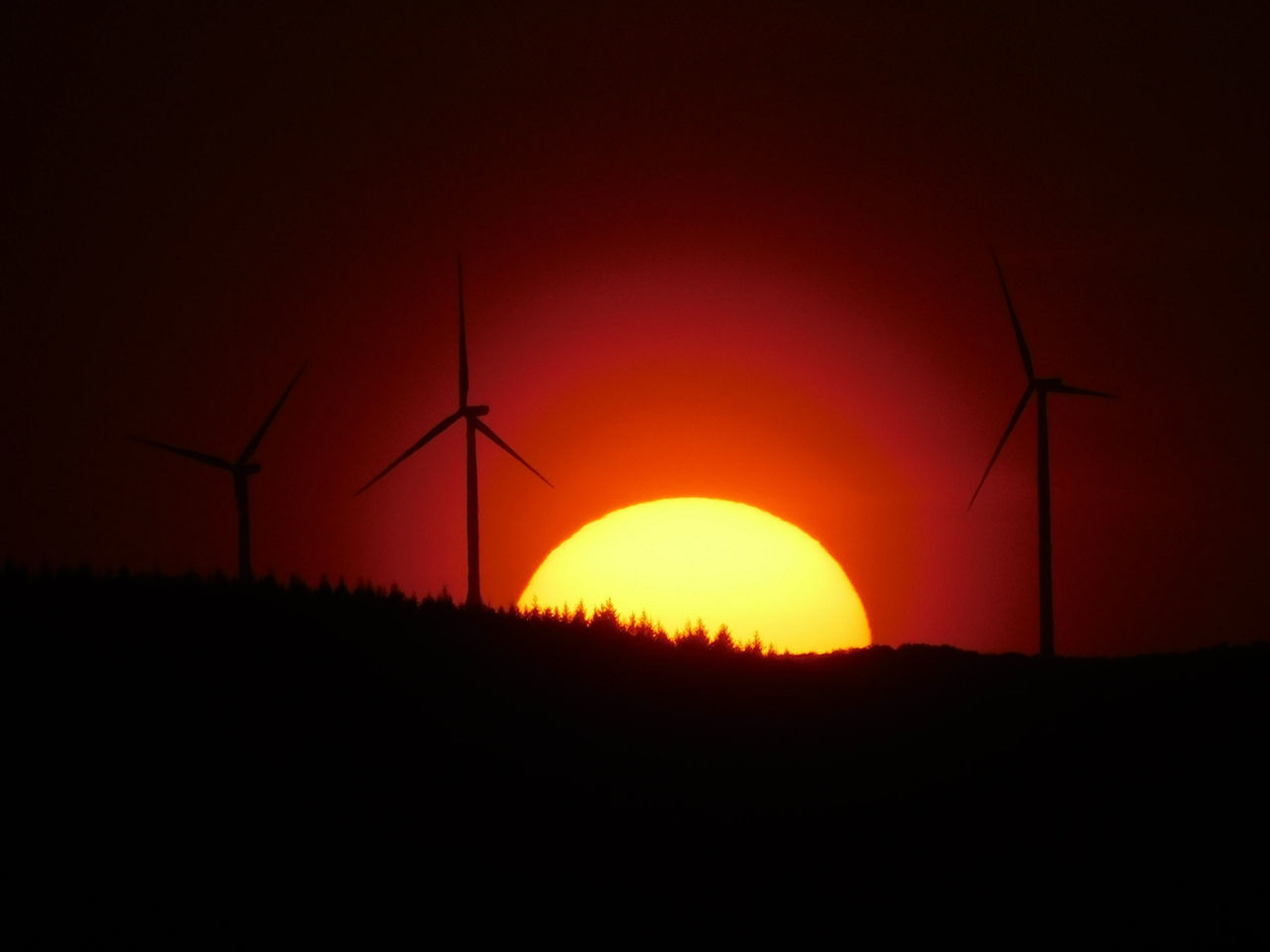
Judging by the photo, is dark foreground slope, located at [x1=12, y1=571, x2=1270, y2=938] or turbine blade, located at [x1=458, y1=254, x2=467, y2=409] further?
turbine blade, located at [x1=458, y1=254, x2=467, y2=409]

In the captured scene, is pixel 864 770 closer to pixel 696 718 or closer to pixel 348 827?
pixel 696 718

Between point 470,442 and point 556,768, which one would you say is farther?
point 470,442

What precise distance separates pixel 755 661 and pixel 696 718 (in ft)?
22.7

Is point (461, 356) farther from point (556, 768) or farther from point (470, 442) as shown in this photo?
point (556, 768)

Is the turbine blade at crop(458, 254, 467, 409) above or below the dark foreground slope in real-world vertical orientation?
above

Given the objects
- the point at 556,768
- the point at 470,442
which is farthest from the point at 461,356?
the point at 556,768

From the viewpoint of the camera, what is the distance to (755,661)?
3644 centimetres

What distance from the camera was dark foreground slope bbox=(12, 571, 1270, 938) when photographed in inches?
836

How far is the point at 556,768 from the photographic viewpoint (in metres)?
25.5

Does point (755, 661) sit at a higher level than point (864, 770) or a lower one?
higher

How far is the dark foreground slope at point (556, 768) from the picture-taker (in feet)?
69.7

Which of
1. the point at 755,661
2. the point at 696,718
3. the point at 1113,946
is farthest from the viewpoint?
the point at 755,661

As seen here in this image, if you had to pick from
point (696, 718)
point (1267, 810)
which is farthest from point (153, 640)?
point (1267, 810)

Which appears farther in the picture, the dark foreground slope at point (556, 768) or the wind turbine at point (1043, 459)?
the wind turbine at point (1043, 459)
